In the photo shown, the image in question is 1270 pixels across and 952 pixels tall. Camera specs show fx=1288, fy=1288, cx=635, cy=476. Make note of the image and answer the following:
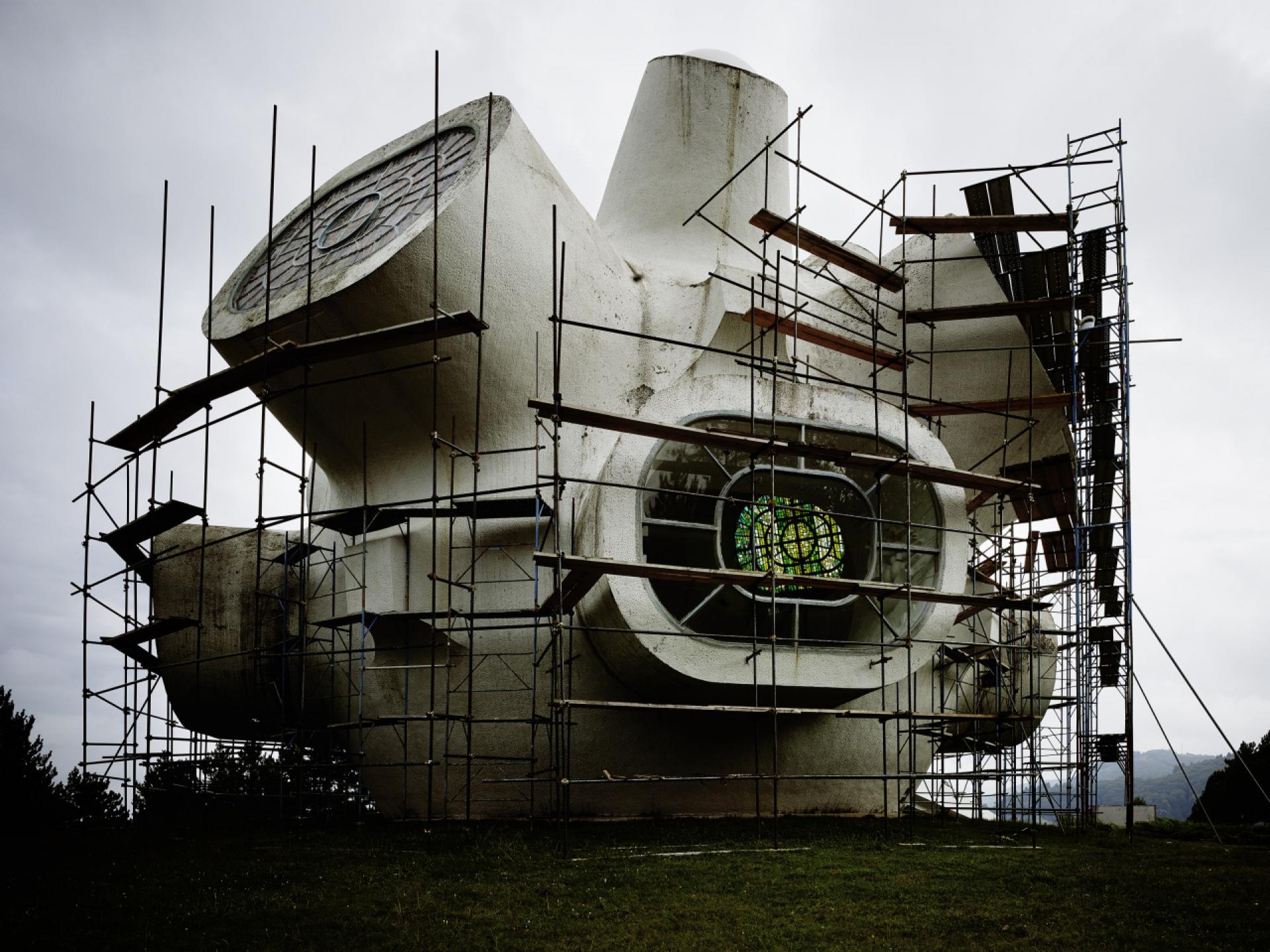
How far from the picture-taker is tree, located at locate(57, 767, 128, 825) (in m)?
18.5

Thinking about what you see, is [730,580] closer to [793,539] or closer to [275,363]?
[793,539]

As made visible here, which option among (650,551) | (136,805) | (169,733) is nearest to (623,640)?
(650,551)

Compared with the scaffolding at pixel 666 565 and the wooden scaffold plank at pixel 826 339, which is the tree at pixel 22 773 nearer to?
the scaffolding at pixel 666 565

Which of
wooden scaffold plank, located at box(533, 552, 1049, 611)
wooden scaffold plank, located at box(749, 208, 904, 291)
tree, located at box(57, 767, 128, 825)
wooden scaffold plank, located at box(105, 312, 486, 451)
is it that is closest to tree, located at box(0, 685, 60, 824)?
tree, located at box(57, 767, 128, 825)

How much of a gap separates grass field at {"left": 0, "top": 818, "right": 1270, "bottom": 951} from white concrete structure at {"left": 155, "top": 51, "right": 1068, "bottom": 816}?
1.94 metres

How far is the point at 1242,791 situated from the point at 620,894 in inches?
838

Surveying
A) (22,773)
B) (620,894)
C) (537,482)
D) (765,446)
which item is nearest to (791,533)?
(765,446)

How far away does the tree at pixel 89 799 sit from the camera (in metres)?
18.5

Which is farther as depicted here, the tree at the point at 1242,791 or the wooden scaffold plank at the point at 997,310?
the tree at the point at 1242,791

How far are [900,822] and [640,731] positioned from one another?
3340 mm

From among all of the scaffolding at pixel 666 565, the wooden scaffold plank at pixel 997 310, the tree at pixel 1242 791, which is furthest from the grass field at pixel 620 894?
the tree at pixel 1242 791

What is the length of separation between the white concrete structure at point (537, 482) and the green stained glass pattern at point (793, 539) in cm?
15

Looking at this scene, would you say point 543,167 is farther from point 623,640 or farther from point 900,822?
point 900,822

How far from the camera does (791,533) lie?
13977 mm
